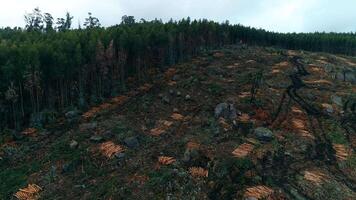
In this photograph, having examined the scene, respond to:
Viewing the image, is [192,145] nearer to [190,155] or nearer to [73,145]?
[190,155]

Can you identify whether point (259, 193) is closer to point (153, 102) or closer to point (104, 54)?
point (153, 102)

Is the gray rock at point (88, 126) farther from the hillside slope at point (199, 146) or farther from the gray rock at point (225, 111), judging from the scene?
the gray rock at point (225, 111)

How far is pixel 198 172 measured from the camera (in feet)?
133

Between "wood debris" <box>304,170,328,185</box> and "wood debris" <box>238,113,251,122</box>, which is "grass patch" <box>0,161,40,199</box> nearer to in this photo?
"wood debris" <box>238,113,251,122</box>

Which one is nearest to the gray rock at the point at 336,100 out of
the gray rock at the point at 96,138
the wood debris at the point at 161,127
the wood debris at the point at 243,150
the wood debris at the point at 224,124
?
the wood debris at the point at 224,124

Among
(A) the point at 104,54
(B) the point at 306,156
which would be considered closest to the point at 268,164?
(B) the point at 306,156

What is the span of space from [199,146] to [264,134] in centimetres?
907

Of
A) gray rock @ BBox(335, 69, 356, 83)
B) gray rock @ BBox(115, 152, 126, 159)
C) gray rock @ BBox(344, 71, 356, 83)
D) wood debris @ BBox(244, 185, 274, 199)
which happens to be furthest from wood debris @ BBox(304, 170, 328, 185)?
gray rock @ BBox(344, 71, 356, 83)

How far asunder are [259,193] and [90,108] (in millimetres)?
36574

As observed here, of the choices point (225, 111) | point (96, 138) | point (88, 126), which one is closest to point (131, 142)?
point (96, 138)

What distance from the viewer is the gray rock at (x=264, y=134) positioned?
48372mm

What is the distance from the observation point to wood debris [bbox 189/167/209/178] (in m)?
40.0

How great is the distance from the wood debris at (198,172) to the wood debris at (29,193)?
16397 mm

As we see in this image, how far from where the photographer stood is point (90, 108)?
63406mm
